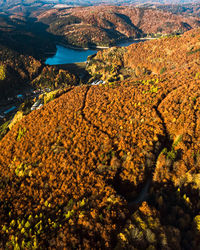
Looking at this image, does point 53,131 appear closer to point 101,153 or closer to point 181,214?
point 101,153

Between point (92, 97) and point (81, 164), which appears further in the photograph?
point (92, 97)

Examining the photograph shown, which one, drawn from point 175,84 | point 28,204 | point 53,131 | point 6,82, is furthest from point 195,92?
point 6,82

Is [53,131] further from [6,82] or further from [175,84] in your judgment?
[6,82]

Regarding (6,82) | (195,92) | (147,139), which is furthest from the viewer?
(6,82)

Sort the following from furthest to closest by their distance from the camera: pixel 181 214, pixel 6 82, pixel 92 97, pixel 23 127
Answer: pixel 6 82 → pixel 92 97 → pixel 23 127 → pixel 181 214

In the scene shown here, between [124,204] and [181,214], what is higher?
[124,204]

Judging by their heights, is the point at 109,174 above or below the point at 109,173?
below
